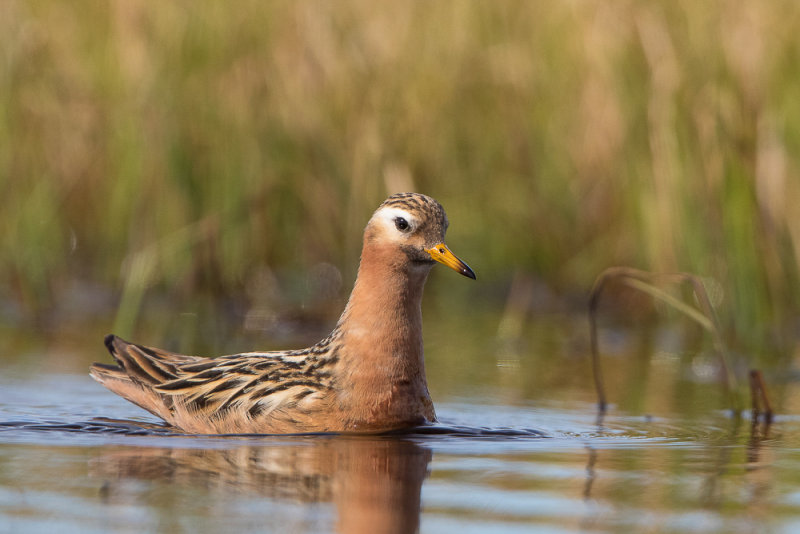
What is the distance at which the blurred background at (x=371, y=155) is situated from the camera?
1024 cm

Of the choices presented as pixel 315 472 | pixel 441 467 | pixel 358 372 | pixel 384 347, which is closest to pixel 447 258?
pixel 384 347

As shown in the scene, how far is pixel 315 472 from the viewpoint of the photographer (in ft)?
18.5

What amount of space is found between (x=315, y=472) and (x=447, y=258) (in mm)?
1858

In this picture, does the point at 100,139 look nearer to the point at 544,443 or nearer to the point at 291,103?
the point at 291,103

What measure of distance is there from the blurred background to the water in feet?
6.28

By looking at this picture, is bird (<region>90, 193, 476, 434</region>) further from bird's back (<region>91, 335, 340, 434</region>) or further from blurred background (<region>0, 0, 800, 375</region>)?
blurred background (<region>0, 0, 800, 375</region>)

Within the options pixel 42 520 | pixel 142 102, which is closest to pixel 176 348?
pixel 142 102

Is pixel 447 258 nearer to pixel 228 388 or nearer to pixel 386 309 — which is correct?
pixel 386 309

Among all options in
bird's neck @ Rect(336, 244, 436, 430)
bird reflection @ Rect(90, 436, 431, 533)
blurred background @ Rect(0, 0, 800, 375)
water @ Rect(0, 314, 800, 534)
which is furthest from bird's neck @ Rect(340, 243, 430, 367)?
blurred background @ Rect(0, 0, 800, 375)

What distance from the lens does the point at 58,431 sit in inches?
271

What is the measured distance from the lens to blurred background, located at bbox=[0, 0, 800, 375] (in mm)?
10242

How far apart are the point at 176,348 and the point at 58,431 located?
2952 mm

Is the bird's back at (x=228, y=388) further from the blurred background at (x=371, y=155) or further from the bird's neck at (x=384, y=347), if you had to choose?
the blurred background at (x=371, y=155)

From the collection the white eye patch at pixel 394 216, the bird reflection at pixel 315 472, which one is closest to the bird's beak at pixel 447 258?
the white eye patch at pixel 394 216
